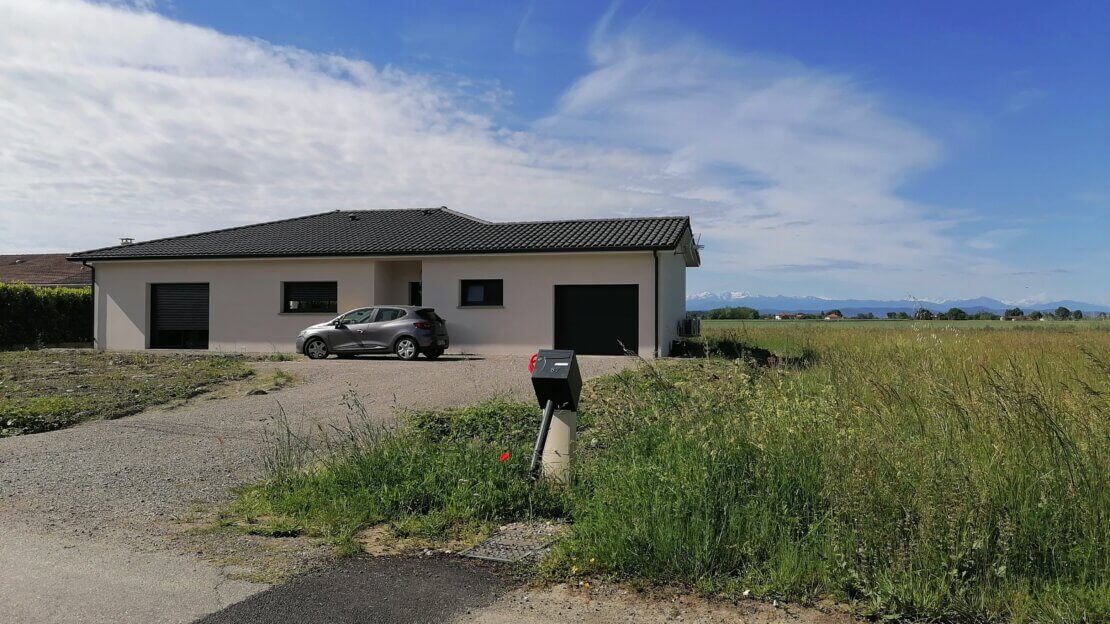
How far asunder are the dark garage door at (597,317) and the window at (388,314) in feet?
14.5

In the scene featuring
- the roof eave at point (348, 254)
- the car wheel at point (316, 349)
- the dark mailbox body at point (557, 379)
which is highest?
the roof eave at point (348, 254)

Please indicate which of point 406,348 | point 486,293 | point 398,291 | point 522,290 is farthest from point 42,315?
point 522,290

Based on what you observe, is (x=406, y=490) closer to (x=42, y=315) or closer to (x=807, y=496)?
(x=807, y=496)

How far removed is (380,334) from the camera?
20.3 meters

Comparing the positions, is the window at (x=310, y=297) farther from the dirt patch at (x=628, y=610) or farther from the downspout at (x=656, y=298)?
the dirt patch at (x=628, y=610)

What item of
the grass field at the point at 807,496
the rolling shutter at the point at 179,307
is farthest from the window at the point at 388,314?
the grass field at the point at 807,496

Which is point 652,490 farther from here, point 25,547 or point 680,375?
point 25,547

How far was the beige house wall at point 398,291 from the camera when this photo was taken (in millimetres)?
21531

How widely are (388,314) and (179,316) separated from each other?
9014mm

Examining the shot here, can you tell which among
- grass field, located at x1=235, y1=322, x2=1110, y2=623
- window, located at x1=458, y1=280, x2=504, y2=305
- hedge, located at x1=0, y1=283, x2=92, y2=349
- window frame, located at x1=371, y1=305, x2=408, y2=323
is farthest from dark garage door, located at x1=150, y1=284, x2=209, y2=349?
grass field, located at x1=235, y1=322, x2=1110, y2=623

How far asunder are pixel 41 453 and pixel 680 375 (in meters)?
6.98

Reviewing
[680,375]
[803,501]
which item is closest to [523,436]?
[680,375]

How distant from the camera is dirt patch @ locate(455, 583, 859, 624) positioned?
379 cm

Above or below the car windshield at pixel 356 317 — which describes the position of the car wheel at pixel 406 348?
below
